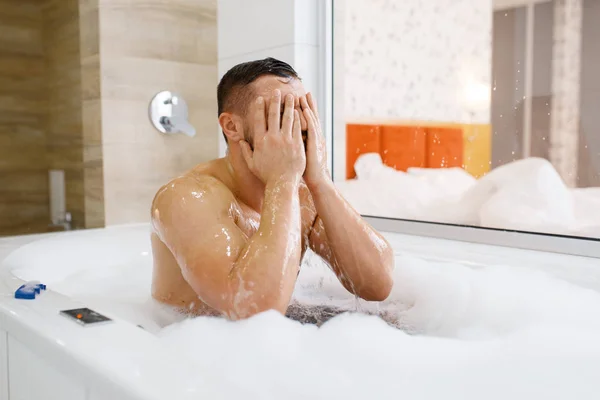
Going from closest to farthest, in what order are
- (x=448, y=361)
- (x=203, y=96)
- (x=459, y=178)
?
(x=448, y=361)
(x=459, y=178)
(x=203, y=96)

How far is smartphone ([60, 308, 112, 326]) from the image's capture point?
795 mm

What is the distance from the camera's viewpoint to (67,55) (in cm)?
243

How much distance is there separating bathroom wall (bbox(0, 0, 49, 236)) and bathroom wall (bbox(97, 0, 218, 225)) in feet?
1.85

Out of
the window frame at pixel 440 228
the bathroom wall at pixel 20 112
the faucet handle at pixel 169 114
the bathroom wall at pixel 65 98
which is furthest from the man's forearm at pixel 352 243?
the bathroom wall at pixel 20 112

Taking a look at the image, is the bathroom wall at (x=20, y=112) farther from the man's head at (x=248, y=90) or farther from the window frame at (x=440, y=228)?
the man's head at (x=248, y=90)

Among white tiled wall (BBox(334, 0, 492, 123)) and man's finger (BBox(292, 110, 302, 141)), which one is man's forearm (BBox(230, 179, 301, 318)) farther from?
white tiled wall (BBox(334, 0, 492, 123))

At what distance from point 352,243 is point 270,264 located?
0.90 ft

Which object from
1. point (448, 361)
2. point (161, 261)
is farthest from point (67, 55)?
point (448, 361)

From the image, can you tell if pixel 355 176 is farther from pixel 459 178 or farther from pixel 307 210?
pixel 307 210

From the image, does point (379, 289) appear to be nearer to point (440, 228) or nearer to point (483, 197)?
point (440, 228)

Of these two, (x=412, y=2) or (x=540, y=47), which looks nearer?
(x=540, y=47)

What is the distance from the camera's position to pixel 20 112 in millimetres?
2658

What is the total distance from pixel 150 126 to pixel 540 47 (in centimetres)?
149

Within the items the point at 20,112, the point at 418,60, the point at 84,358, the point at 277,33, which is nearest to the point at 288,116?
the point at 84,358
